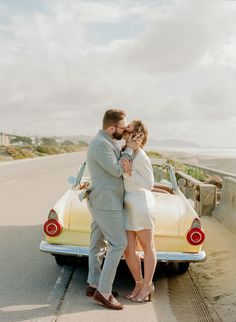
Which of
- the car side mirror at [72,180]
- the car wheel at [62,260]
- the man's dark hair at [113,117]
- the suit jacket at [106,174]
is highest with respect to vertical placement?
the man's dark hair at [113,117]

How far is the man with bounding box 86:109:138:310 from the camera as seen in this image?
4645 mm

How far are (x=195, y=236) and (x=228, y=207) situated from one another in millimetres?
4525

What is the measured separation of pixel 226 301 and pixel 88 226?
1.68 metres

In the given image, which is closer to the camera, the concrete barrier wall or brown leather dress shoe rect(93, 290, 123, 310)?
brown leather dress shoe rect(93, 290, 123, 310)

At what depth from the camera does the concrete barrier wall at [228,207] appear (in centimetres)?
918

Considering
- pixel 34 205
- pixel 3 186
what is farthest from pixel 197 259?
pixel 3 186

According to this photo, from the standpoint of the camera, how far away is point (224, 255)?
7051mm

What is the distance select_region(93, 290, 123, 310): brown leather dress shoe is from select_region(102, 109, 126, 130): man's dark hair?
165cm

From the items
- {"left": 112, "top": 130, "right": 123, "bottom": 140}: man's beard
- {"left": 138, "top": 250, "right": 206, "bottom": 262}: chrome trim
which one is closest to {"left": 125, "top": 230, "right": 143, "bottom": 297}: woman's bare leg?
{"left": 138, "top": 250, "right": 206, "bottom": 262}: chrome trim

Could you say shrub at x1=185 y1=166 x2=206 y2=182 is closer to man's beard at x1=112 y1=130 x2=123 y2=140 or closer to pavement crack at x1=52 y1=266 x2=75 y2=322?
pavement crack at x1=52 y1=266 x2=75 y2=322

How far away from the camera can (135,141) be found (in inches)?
183

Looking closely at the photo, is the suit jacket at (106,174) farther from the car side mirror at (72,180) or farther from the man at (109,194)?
the car side mirror at (72,180)

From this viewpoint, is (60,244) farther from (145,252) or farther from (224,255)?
(224,255)

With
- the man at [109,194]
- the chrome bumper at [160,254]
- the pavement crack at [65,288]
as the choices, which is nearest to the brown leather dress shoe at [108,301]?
the man at [109,194]
